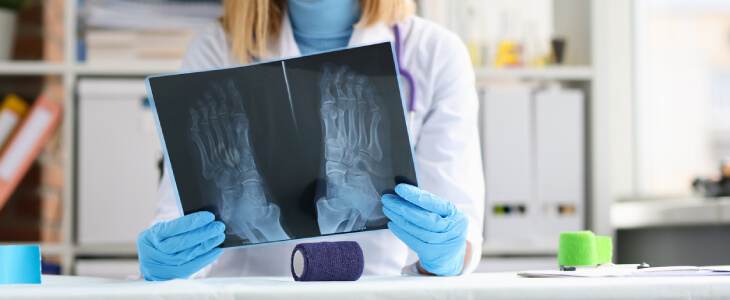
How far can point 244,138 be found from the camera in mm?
923

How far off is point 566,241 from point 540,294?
379 mm

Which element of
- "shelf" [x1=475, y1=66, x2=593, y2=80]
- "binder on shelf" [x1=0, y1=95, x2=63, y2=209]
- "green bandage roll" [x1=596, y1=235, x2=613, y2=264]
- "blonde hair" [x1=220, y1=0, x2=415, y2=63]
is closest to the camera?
"green bandage roll" [x1=596, y1=235, x2=613, y2=264]

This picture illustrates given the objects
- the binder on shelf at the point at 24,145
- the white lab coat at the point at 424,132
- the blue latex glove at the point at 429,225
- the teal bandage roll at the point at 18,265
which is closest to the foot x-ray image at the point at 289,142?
the blue latex glove at the point at 429,225

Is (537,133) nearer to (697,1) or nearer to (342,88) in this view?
(697,1)

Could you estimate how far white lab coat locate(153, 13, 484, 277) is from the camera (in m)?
1.23

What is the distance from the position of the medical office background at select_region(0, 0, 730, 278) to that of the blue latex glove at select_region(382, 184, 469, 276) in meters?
1.11

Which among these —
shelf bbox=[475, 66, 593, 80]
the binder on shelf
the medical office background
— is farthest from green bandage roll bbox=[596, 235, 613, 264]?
the binder on shelf

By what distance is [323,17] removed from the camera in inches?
54.5

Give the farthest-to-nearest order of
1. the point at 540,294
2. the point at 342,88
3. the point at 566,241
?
1. the point at 566,241
2. the point at 342,88
3. the point at 540,294

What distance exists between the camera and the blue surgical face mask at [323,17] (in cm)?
136

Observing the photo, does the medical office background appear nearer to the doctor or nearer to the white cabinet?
the white cabinet

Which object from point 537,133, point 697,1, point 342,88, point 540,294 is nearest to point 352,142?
point 342,88

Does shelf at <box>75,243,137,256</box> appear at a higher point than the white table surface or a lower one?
lower

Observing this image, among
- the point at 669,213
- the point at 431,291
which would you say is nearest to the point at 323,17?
the point at 431,291
